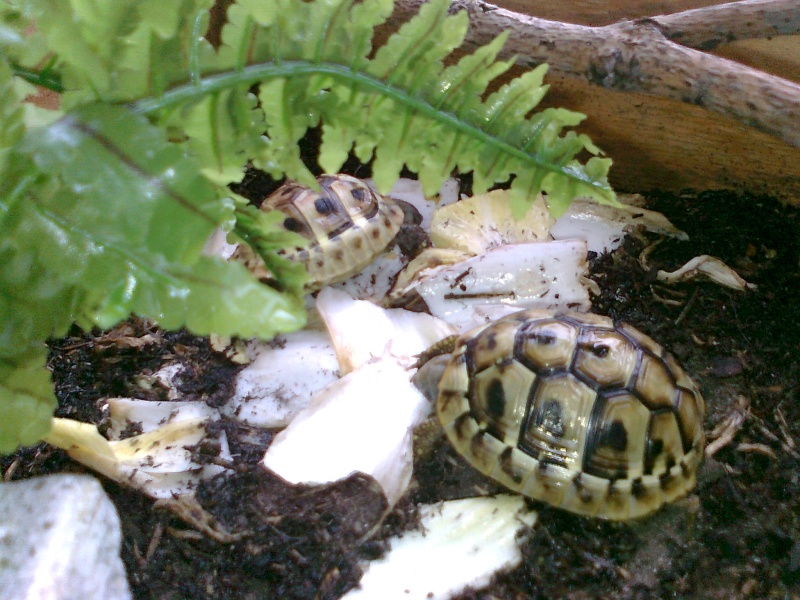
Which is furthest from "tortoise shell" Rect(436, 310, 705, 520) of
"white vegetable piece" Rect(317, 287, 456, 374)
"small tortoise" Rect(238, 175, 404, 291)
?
A: "small tortoise" Rect(238, 175, 404, 291)

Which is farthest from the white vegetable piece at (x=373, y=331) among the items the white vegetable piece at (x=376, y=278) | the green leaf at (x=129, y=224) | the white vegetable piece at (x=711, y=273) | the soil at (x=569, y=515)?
the green leaf at (x=129, y=224)

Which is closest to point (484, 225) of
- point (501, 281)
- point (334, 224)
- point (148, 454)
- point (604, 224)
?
point (501, 281)

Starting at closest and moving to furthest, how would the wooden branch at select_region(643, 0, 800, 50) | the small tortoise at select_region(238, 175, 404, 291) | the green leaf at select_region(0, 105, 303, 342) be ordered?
the green leaf at select_region(0, 105, 303, 342) < the wooden branch at select_region(643, 0, 800, 50) < the small tortoise at select_region(238, 175, 404, 291)

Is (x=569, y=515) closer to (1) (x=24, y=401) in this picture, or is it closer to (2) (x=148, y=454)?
(2) (x=148, y=454)

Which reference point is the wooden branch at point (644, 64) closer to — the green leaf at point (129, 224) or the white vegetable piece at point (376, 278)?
the white vegetable piece at point (376, 278)

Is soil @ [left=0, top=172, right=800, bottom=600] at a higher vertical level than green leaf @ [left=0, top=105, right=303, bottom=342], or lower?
lower

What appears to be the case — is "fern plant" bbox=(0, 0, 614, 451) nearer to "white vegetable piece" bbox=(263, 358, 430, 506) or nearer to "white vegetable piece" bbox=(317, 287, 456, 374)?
"white vegetable piece" bbox=(263, 358, 430, 506)
